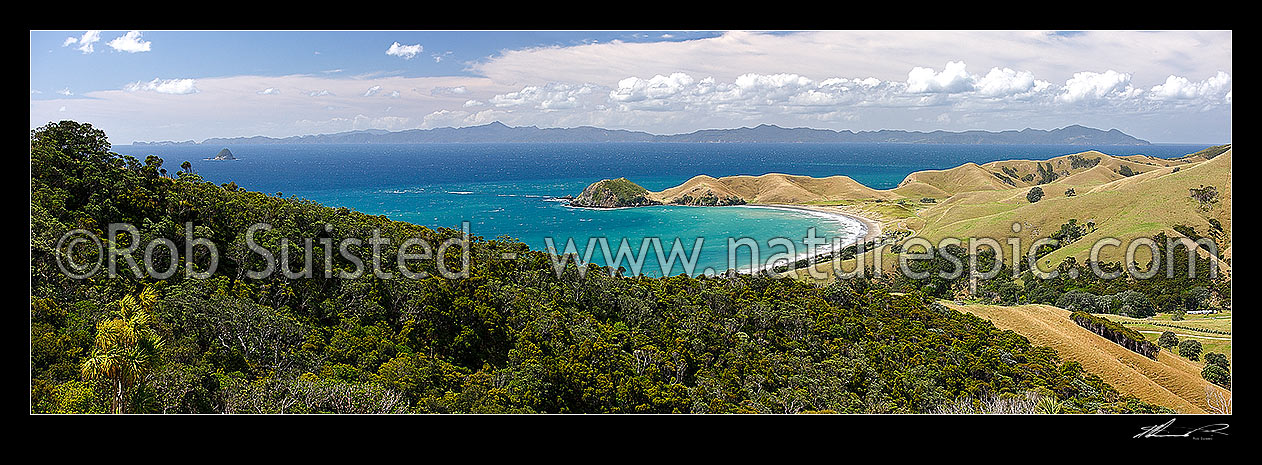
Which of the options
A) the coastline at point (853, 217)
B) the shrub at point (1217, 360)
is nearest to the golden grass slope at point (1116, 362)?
the shrub at point (1217, 360)

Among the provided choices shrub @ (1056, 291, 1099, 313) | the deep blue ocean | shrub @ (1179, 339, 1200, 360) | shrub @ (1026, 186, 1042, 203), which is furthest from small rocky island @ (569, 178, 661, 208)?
shrub @ (1179, 339, 1200, 360)

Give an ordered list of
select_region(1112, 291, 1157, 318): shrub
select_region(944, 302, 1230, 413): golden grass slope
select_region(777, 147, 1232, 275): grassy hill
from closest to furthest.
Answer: select_region(944, 302, 1230, 413): golden grass slope
select_region(1112, 291, 1157, 318): shrub
select_region(777, 147, 1232, 275): grassy hill

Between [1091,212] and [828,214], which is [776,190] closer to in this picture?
[828,214]

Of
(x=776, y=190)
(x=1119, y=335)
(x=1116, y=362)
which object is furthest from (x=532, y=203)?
(x=1116, y=362)

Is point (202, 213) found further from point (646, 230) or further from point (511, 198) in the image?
point (511, 198)

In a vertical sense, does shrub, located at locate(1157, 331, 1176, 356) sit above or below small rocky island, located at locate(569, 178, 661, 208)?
below
